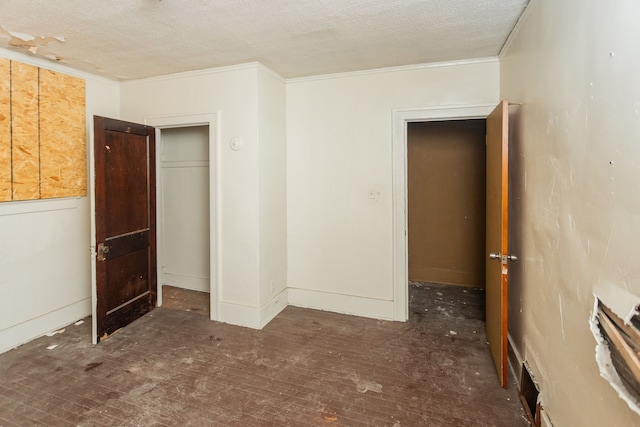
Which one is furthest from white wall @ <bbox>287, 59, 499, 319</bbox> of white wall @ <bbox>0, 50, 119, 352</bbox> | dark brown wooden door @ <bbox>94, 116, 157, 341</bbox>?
white wall @ <bbox>0, 50, 119, 352</bbox>

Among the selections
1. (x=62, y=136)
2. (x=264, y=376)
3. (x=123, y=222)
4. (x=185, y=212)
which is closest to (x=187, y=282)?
(x=185, y=212)

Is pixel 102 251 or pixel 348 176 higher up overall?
pixel 348 176

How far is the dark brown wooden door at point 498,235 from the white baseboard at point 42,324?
3.94 metres

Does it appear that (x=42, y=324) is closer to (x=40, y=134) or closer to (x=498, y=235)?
(x=40, y=134)

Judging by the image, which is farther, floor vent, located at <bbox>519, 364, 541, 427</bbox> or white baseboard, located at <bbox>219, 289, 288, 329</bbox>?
white baseboard, located at <bbox>219, 289, 288, 329</bbox>

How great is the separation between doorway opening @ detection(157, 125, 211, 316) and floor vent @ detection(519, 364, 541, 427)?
11.0 ft

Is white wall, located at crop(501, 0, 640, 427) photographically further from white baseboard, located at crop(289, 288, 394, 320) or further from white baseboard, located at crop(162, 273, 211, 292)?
white baseboard, located at crop(162, 273, 211, 292)

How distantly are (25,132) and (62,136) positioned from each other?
32 cm

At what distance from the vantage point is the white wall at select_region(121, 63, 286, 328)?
315 cm

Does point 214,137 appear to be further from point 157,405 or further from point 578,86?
point 578,86

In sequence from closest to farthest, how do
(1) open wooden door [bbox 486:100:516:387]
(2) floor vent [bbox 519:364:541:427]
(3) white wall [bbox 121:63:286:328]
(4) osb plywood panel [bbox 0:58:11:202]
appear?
(2) floor vent [bbox 519:364:541:427] < (1) open wooden door [bbox 486:100:516:387] < (4) osb plywood panel [bbox 0:58:11:202] < (3) white wall [bbox 121:63:286:328]

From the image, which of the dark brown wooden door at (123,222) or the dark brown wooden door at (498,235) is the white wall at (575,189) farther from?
the dark brown wooden door at (123,222)

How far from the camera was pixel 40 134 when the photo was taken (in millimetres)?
2963

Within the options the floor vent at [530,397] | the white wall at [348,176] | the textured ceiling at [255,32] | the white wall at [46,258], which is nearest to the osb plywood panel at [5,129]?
the white wall at [46,258]
